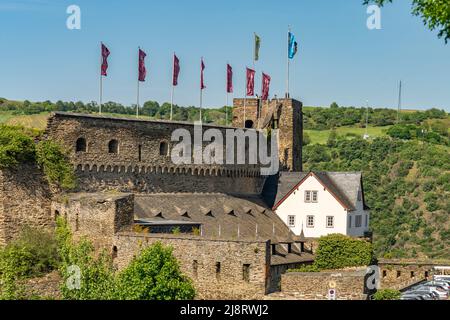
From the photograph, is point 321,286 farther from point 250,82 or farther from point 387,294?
point 250,82

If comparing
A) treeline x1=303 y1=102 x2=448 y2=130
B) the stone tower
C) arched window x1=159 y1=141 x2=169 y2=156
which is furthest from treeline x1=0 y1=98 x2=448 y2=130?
arched window x1=159 y1=141 x2=169 y2=156

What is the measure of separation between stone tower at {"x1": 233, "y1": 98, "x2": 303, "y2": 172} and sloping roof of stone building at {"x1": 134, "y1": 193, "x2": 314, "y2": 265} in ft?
34.6

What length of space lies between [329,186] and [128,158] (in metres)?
18.8

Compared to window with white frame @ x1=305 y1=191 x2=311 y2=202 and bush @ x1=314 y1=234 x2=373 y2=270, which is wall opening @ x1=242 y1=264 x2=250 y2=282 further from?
window with white frame @ x1=305 y1=191 x2=311 y2=202

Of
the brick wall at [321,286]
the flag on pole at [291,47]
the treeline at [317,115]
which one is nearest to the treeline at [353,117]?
the treeline at [317,115]

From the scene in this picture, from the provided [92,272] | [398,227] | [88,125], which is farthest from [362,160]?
[92,272]

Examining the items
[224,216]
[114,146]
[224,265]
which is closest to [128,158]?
[114,146]

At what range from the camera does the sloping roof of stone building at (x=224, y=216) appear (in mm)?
62781

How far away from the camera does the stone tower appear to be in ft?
281

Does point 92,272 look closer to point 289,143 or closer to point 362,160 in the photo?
point 289,143

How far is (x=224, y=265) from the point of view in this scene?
52.1m

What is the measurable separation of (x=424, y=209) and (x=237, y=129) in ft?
199

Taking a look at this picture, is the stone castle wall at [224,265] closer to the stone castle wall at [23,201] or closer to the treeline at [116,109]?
the stone castle wall at [23,201]

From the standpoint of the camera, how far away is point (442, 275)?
78.7m
